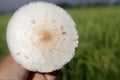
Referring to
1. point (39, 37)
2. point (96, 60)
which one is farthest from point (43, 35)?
point (96, 60)

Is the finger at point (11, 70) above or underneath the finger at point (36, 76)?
above

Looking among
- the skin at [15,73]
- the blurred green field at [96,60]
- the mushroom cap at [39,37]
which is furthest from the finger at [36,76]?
the blurred green field at [96,60]

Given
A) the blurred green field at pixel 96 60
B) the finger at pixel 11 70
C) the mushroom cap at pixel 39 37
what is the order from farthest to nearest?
the blurred green field at pixel 96 60 → the finger at pixel 11 70 → the mushroom cap at pixel 39 37

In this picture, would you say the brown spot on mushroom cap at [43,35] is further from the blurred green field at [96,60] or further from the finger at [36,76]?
the blurred green field at [96,60]

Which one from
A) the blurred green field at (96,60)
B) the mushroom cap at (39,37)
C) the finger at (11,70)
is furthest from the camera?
the blurred green field at (96,60)

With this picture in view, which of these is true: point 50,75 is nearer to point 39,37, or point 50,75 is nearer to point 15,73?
point 15,73

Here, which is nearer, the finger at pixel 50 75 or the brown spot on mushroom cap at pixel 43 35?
the brown spot on mushroom cap at pixel 43 35

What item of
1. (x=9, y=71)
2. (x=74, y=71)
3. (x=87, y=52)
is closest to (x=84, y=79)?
(x=74, y=71)
